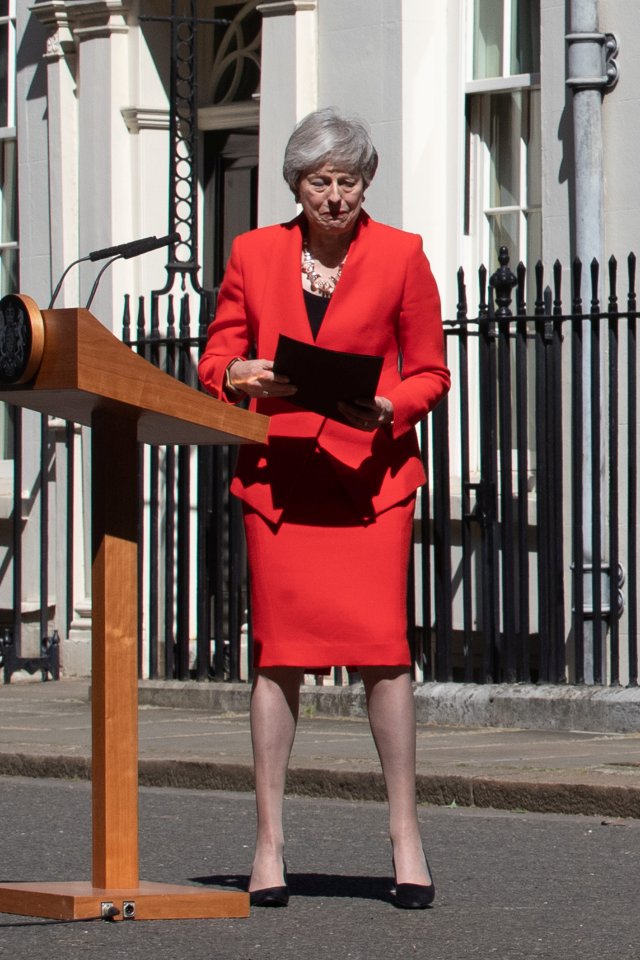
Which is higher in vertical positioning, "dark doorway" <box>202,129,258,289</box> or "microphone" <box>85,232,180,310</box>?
"dark doorway" <box>202,129,258,289</box>

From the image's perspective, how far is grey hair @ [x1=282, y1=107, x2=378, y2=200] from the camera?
17.4 ft

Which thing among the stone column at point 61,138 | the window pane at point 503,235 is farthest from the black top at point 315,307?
the stone column at point 61,138

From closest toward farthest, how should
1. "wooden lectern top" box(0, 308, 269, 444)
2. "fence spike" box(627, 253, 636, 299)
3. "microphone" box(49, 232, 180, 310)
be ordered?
"wooden lectern top" box(0, 308, 269, 444), "fence spike" box(627, 253, 636, 299), "microphone" box(49, 232, 180, 310)

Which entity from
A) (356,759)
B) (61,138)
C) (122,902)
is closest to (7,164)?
(61,138)

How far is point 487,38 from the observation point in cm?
1102

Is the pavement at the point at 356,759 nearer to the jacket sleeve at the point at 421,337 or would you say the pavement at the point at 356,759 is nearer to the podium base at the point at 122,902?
the jacket sleeve at the point at 421,337

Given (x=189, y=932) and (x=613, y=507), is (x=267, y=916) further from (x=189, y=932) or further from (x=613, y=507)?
(x=613, y=507)

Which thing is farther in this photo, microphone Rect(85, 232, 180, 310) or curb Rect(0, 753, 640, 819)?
microphone Rect(85, 232, 180, 310)

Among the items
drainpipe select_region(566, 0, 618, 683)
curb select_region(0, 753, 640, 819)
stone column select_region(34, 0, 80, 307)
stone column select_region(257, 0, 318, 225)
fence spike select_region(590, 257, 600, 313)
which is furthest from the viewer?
stone column select_region(34, 0, 80, 307)

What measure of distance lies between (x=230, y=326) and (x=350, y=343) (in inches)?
13.4

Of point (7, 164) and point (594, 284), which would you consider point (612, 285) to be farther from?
point (7, 164)

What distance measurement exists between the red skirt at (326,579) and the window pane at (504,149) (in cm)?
584

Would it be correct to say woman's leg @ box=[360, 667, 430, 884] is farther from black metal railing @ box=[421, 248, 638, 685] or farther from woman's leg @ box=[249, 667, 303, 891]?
black metal railing @ box=[421, 248, 638, 685]

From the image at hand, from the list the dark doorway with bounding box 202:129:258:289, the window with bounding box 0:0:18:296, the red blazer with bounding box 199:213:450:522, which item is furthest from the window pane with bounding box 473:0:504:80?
the red blazer with bounding box 199:213:450:522
